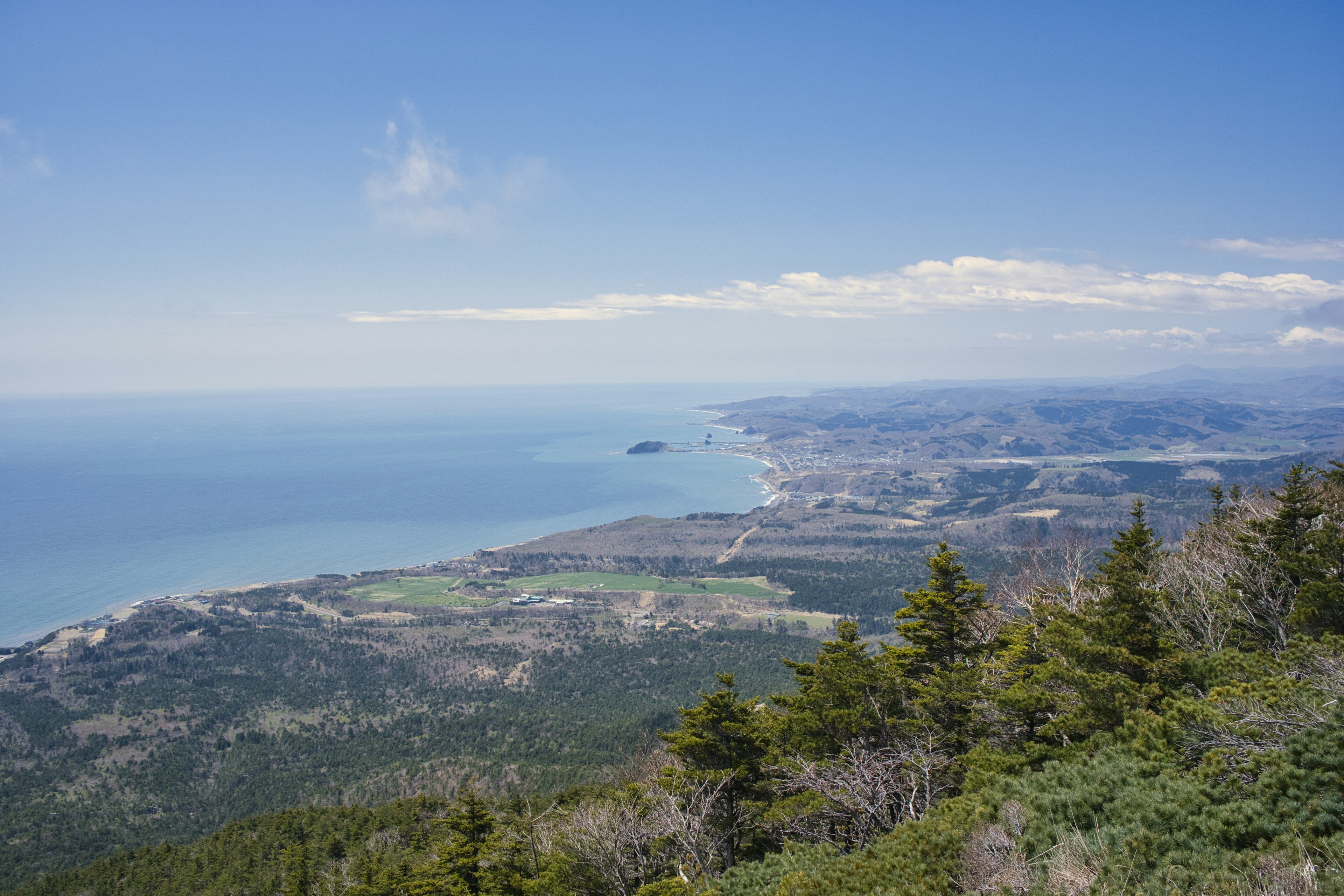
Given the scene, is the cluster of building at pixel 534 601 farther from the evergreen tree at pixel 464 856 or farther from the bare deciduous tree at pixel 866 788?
the bare deciduous tree at pixel 866 788

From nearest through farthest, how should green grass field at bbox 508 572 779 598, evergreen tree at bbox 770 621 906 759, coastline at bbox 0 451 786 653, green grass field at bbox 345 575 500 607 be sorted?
evergreen tree at bbox 770 621 906 759 → coastline at bbox 0 451 786 653 → green grass field at bbox 345 575 500 607 → green grass field at bbox 508 572 779 598

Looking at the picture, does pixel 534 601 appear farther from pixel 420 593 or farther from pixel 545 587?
pixel 420 593

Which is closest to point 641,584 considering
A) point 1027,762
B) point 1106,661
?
point 1106,661

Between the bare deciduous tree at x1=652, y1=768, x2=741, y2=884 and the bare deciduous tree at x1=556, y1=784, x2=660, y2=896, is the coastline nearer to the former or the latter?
the bare deciduous tree at x1=556, y1=784, x2=660, y2=896

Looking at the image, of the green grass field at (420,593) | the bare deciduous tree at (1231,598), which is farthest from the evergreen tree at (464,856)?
the green grass field at (420,593)

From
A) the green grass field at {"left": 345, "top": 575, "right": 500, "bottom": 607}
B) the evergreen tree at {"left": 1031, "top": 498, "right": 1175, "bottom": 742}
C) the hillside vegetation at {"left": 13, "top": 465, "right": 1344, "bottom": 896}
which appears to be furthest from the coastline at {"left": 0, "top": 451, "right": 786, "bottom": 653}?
the evergreen tree at {"left": 1031, "top": 498, "right": 1175, "bottom": 742}

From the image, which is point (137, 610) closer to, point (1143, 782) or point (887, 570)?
point (887, 570)

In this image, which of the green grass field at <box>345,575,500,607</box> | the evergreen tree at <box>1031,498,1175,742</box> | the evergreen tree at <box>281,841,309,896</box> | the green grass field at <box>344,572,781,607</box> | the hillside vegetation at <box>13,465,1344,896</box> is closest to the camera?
the hillside vegetation at <box>13,465,1344,896</box>
